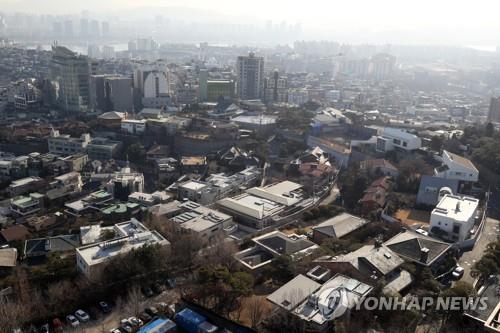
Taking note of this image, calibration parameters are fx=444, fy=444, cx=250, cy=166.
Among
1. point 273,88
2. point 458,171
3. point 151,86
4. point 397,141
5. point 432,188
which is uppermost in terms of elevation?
point 151,86

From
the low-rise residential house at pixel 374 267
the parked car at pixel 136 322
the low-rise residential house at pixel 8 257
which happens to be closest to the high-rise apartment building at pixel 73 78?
the low-rise residential house at pixel 8 257

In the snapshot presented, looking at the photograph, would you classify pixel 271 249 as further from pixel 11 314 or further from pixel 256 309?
pixel 11 314

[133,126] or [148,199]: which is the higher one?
[133,126]

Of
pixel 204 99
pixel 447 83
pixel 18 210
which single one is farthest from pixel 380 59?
pixel 18 210

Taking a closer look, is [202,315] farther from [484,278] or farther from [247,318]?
[484,278]

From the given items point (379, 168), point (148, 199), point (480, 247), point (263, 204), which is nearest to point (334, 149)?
point (379, 168)

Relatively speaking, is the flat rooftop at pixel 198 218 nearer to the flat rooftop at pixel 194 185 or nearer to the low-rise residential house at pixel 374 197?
the flat rooftop at pixel 194 185

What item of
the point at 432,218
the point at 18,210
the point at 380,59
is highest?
the point at 380,59

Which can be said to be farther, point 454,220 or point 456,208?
point 456,208
